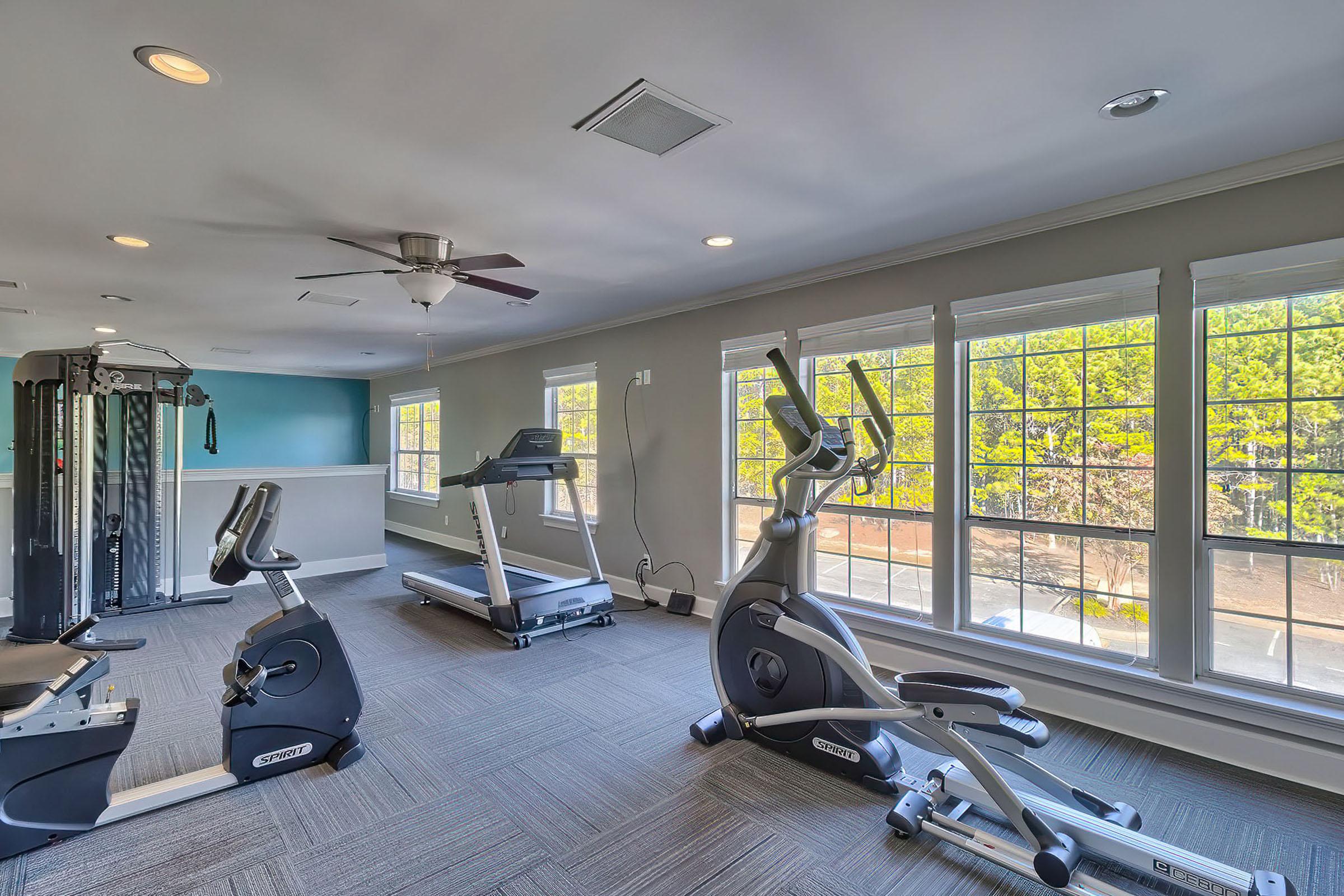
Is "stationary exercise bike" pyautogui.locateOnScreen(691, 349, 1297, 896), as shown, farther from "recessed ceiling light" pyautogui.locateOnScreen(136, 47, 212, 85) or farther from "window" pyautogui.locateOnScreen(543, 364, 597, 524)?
"window" pyautogui.locateOnScreen(543, 364, 597, 524)

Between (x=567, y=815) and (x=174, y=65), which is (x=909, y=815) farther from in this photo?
(x=174, y=65)

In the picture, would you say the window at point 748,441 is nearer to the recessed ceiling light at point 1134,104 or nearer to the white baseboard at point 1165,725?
the white baseboard at point 1165,725

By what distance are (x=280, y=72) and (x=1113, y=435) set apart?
3.57 meters

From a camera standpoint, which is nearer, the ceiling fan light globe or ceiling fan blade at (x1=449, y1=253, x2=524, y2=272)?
ceiling fan blade at (x1=449, y1=253, x2=524, y2=272)

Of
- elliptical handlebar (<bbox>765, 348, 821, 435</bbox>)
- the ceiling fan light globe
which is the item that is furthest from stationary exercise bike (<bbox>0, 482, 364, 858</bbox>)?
elliptical handlebar (<bbox>765, 348, 821, 435</bbox>)

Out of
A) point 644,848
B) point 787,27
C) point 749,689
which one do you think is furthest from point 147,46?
point 749,689

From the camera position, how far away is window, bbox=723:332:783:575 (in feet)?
14.5

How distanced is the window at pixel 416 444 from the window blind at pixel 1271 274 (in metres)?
7.73

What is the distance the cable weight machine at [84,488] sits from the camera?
417 cm

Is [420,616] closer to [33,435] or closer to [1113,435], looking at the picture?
[33,435]

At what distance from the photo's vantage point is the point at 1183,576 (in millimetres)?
2725

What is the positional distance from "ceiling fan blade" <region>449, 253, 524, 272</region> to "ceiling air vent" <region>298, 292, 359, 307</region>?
6.85 ft

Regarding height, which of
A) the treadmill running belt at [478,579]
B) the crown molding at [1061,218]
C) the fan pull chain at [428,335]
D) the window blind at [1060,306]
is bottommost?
the treadmill running belt at [478,579]

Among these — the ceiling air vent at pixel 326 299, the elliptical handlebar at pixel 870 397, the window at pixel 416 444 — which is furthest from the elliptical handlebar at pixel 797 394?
the window at pixel 416 444
